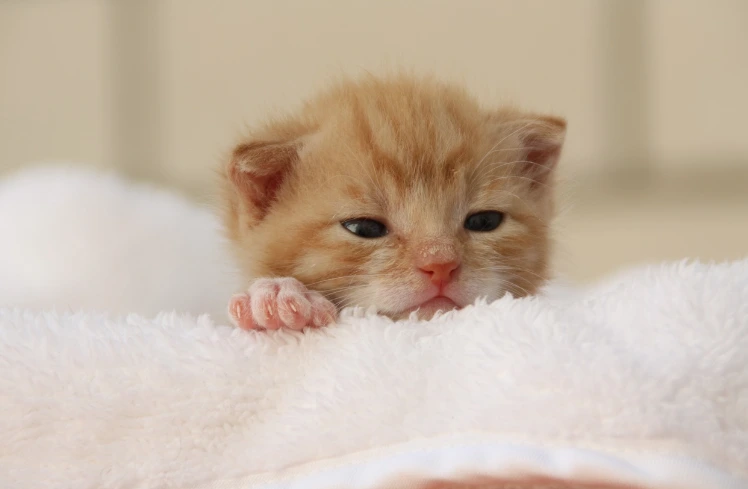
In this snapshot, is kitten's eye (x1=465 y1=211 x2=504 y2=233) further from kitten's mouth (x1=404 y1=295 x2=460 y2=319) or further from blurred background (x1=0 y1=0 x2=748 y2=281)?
blurred background (x1=0 y1=0 x2=748 y2=281)

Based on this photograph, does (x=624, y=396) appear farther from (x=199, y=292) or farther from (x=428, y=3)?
(x=428, y=3)

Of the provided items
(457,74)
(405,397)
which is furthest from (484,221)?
(457,74)

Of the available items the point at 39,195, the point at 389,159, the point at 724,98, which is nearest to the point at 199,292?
the point at 39,195

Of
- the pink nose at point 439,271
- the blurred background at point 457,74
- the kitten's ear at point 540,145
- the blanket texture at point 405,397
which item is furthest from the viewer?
the blurred background at point 457,74

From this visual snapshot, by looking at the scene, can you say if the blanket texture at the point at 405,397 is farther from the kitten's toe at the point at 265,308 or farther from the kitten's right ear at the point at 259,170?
the kitten's right ear at the point at 259,170

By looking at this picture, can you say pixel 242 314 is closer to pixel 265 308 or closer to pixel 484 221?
pixel 265 308

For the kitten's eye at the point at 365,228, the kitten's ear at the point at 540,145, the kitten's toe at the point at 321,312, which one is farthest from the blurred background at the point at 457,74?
the kitten's toe at the point at 321,312
